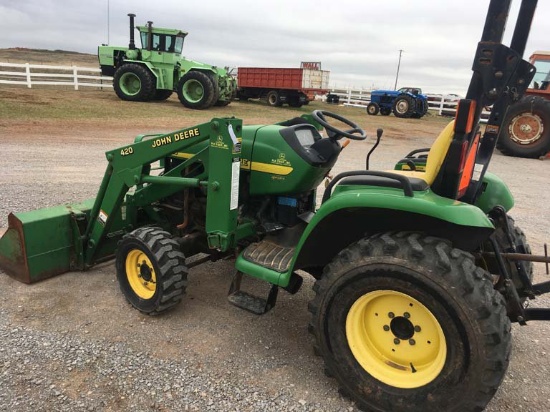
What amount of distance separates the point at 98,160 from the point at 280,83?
52.7ft

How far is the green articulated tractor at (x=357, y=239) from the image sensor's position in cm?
219

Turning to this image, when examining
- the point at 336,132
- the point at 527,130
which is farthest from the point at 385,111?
the point at 336,132

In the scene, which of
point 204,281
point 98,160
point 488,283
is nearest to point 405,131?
point 98,160

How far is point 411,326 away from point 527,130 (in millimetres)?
11210

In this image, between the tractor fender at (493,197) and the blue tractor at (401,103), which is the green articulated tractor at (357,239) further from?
the blue tractor at (401,103)

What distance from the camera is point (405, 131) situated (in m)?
17.4

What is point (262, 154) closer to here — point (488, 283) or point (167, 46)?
point (488, 283)

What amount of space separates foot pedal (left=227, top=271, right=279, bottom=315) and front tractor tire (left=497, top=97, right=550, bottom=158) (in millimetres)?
10370

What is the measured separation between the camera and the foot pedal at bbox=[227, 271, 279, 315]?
295cm

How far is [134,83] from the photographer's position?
17.2 metres

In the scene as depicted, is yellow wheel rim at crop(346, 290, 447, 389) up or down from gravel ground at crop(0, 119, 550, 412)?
up

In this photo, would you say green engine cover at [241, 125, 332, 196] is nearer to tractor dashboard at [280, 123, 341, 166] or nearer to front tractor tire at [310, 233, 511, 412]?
tractor dashboard at [280, 123, 341, 166]

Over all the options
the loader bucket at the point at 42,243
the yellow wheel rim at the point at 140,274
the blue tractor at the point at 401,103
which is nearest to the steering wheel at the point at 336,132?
the yellow wheel rim at the point at 140,274

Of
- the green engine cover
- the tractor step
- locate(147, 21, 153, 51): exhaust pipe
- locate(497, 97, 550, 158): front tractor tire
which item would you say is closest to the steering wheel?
the green engine cover
